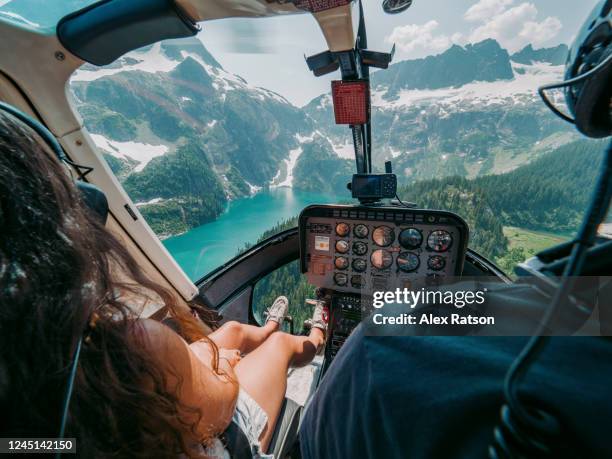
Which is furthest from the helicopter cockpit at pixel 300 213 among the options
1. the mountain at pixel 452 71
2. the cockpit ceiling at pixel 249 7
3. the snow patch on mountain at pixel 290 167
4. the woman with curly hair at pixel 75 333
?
the mountain at pixel 452 71

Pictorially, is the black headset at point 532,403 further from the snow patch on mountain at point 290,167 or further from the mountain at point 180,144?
the snow patch on mountain at point 290,167

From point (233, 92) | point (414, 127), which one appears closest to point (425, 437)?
point (233, 92)

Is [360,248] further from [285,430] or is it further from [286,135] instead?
[286,135]

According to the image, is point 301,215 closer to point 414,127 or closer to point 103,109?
point 103,109

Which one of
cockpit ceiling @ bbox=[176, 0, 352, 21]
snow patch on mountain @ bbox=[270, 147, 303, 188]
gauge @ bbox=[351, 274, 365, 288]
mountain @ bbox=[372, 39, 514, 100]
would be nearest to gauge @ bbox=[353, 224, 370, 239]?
gauge @ bbox=[351, 274, 365, 288]

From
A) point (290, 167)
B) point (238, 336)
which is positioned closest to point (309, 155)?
point (290, 167)
